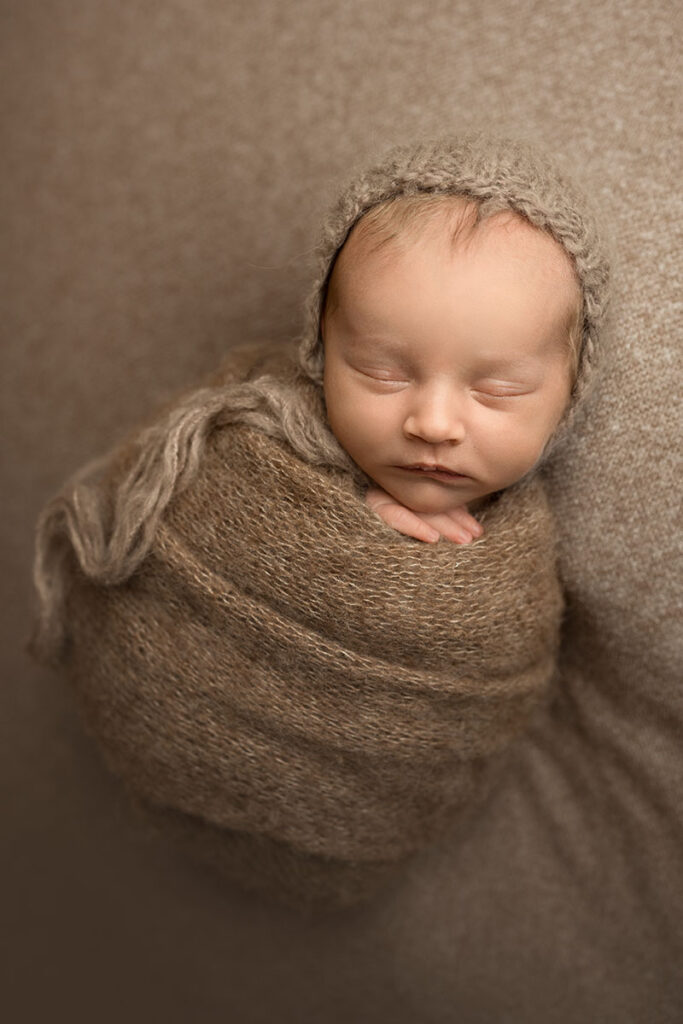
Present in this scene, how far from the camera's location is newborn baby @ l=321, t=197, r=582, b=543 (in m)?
0.81

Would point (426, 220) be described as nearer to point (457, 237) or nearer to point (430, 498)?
point (457, 237)

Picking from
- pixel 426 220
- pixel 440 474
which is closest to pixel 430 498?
pixel 440 474

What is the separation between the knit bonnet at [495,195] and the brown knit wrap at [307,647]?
14 centimetres

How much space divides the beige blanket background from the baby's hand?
145 millimetres

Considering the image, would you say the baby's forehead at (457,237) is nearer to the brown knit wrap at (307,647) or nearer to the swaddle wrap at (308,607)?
the swaddle wrap at (308,607)

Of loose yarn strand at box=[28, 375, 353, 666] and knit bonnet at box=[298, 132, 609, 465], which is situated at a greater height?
knit bonnet at box=[298, 132, 609, 465]

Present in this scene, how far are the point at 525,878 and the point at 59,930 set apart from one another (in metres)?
0.71

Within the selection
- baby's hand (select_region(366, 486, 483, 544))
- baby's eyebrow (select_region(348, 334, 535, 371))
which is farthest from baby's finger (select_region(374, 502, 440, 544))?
baby's eyebrow (select_region(348, 334, 535, 371))

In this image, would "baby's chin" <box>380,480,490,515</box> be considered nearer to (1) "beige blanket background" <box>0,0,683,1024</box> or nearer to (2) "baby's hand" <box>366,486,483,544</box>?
(2) "baby's hand" <box>366,486,483,544</box>

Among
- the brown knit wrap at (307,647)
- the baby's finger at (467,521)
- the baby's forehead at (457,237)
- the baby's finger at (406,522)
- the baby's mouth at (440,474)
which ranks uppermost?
the baby's forehead at (457,237)

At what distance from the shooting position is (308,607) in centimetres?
86

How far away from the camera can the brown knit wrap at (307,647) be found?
86 centimetres

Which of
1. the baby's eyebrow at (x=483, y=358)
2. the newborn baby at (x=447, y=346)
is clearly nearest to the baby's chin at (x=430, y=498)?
the newborn baby at (x=447, y=346)

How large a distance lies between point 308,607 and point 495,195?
1.42 ft
